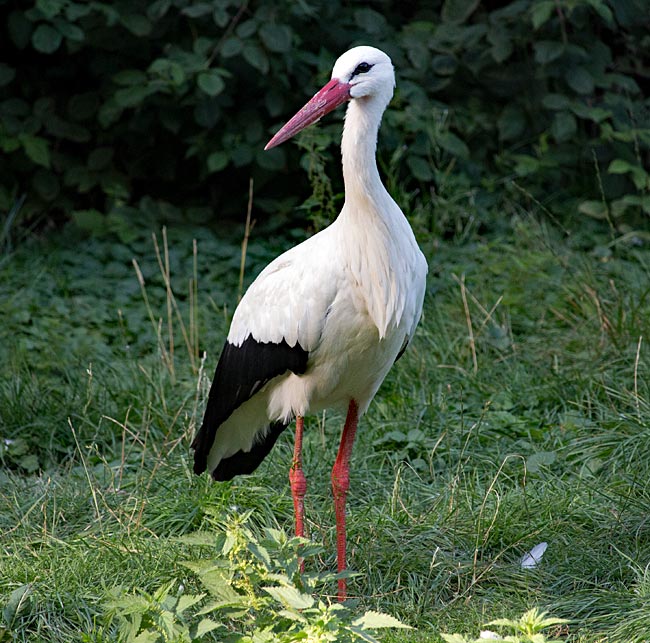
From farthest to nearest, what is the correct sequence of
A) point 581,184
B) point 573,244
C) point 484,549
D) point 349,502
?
1. point 581,184
2. point 573,244
3. point 349,502
4. point 484,549

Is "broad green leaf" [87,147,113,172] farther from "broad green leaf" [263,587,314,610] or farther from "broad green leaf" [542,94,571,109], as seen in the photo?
"broad green leaf" [263,587,314,610]

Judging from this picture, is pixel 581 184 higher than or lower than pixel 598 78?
lower

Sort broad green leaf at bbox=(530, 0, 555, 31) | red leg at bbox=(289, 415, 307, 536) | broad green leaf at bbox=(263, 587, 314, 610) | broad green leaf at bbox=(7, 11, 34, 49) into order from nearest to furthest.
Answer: broad green leaf at bbox=(263, 587, 314, 610) → red leg at bbox=(289, 415, 307, 536) → broad green leaf at bbox=(530, 0, 555, 31) → broad green leaf at bbox=(7, 11, 34, 49)

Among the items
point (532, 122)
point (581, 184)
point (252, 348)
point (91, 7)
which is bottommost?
point (581, 184)

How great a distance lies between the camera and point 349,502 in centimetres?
402

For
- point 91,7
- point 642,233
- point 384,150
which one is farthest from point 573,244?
point 91,7

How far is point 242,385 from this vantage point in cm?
369

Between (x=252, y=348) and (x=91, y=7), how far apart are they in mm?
3072

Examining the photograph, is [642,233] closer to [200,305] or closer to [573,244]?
[573,244]

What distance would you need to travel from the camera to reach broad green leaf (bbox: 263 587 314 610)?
2539mm

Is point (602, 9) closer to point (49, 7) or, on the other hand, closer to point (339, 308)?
point (49, 7)

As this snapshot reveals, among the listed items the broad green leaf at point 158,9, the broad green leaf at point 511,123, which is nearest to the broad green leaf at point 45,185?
the broad green leaf at point 158,9

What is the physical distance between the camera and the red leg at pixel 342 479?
138 inches

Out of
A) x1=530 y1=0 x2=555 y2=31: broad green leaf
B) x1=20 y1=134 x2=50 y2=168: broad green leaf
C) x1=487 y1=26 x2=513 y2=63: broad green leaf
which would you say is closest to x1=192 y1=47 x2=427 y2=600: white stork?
x1=530 y1=0 x2=555 y2=31: broad green leaf
